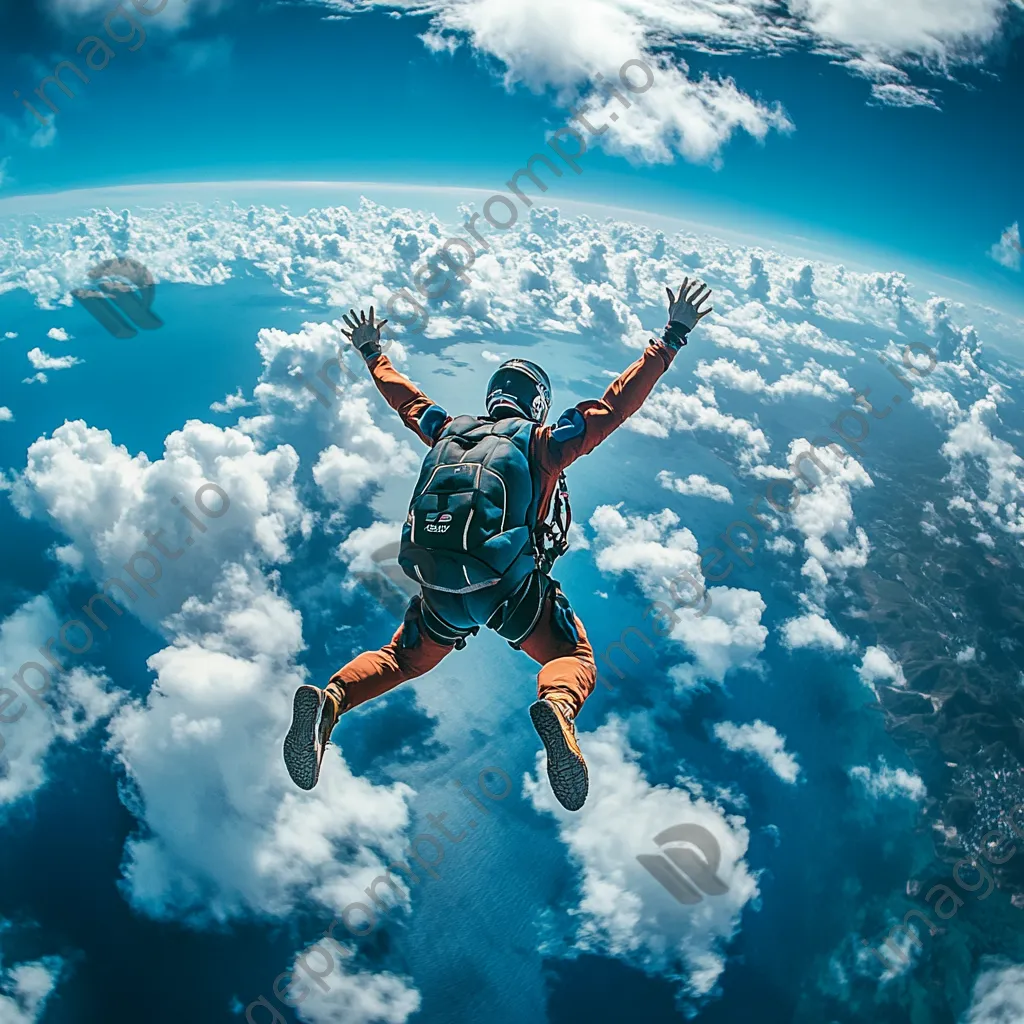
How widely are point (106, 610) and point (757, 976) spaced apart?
110401 mm

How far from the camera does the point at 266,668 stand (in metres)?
82.5

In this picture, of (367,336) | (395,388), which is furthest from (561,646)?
(367,336)

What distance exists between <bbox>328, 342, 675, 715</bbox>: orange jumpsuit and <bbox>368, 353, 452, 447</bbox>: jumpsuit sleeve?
0.03 meters

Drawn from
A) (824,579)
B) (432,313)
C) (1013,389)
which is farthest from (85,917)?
(1013,389)

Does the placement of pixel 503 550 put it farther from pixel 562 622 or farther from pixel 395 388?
pixel 395 388

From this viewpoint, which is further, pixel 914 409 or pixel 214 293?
pixel 914 409

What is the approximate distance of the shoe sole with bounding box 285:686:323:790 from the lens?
3.68 meters

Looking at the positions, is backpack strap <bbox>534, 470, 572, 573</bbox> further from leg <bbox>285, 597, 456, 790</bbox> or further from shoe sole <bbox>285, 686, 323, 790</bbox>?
shoe sole <bbox>285, 686, 323, 790</bbox>

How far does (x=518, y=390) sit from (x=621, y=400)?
3.43 ft

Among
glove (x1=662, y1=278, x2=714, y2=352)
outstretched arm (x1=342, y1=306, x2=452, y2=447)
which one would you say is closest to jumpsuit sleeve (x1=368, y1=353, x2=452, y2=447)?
outstretched arm (x1=342, y1=306, x2=452, y2=447)

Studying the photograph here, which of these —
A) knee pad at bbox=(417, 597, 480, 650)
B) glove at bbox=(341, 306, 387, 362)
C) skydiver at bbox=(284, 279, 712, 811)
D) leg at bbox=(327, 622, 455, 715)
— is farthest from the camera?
glove at bbox=(341, 306, 387, 362)

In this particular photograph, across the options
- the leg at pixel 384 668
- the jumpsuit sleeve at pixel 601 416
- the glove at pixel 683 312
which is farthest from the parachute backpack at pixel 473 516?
the glove at pixel 683 312

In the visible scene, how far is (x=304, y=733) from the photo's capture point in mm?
3713

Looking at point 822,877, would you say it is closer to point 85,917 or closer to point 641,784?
point 641,784
